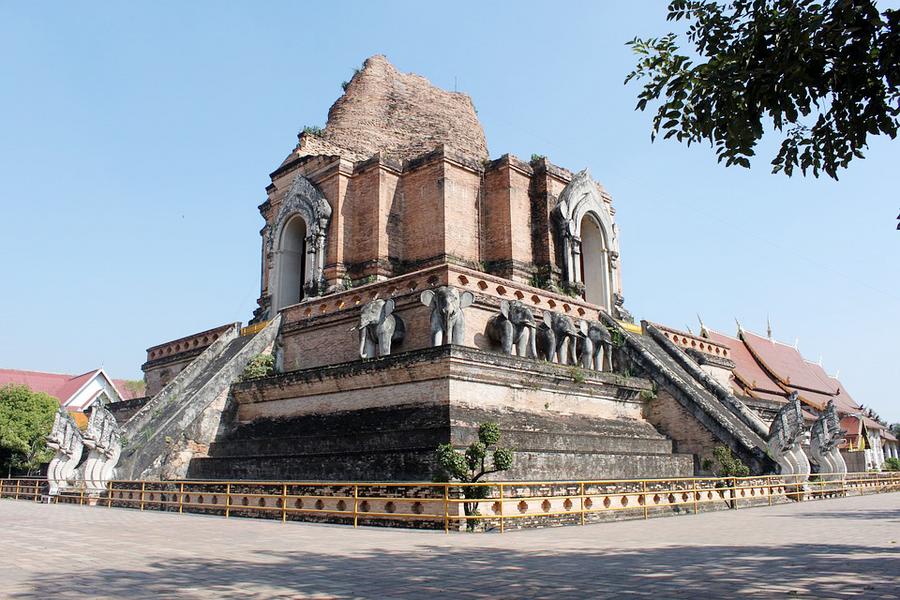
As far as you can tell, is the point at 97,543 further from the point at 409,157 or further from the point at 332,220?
the point at 409,157

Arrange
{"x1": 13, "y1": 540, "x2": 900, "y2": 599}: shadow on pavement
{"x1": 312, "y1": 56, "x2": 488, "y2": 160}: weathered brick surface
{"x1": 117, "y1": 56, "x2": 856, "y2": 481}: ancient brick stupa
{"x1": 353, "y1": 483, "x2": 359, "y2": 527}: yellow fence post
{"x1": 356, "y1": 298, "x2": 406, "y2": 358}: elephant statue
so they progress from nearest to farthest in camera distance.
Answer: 1. {"x1": 13, "y1": 540, "x2": 900, "y2": 599}: shadow on pavement
2. {"x1": 353, "y1": 483, "x2": 359, "y2": 527}: yellow fence post
3. {"x1": 117, "y1": 56, "x2": 856, "y2": 481}: ancient brick stupa
4. {"x1": 356, "y1": 298, "x2": 406, "y2": 358}: elephant statue
5. {"x1": 312, "y1": 56, "x2": 488, "y2": 160}: weathered brick surface

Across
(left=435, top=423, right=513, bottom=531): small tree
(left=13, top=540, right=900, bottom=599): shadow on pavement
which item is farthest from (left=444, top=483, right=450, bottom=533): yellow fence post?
(left=13, top=540, right=900, bottom=599): shadow on pavement

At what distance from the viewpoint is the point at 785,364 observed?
1358 inches

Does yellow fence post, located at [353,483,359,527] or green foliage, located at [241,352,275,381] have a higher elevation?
green foliage, located at [241,352,275,381]

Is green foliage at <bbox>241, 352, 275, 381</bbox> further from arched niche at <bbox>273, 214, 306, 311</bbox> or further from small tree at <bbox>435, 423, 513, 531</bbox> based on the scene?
small tree at <bbox>435, 423, 513, 531</bbox>

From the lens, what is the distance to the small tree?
10.2 meters

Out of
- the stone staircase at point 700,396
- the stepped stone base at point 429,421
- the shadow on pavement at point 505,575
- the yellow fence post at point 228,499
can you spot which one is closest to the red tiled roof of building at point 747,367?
the stone staircase at point 700,396

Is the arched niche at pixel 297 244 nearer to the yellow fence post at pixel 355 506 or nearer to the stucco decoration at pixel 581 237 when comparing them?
the stucco decoration at pixel 581 237

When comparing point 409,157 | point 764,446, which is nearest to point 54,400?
point 409,157

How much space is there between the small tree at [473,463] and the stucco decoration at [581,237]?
10350 mm

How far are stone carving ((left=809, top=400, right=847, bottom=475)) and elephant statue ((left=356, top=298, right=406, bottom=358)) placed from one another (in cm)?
975

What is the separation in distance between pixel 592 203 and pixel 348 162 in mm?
6828

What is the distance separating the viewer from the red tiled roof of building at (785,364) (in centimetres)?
3159

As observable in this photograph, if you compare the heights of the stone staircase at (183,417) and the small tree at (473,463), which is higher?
the stone staircase at (183,417)
